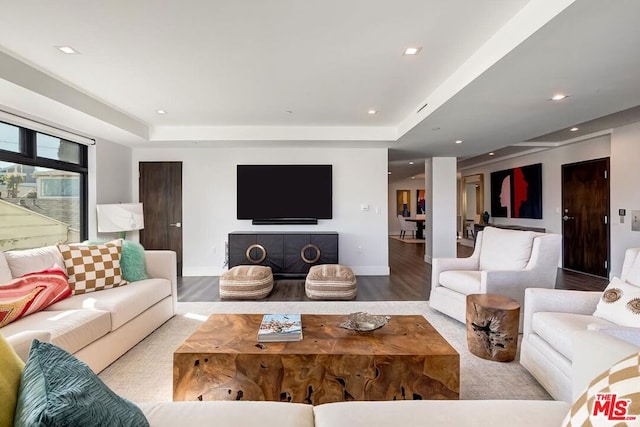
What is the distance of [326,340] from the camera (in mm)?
1927

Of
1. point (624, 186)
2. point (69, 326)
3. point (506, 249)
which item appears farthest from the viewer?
point (624, 186)

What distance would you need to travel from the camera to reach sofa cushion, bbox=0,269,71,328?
2055 millimetres

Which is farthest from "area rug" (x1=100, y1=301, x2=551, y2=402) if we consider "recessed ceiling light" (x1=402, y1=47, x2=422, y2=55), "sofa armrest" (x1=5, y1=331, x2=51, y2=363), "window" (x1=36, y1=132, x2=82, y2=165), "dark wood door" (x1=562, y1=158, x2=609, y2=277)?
"dark wood door" (x1=562, y1=158, x2=609, y2=277)

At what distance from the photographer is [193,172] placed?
218 inches

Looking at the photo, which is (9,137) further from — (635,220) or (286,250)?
(635,220)

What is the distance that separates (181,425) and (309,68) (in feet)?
9.14

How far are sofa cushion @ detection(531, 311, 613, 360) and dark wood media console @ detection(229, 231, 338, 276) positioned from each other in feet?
10.6

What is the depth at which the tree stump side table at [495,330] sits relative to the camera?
2.41 meters

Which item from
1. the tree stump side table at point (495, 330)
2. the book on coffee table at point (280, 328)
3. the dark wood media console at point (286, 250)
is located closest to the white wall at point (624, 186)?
the tree stump side table at point (495, 330)

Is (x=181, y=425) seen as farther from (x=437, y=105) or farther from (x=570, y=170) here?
(x=570, y=170)

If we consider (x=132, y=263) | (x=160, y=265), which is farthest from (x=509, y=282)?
(x=132, y=263)

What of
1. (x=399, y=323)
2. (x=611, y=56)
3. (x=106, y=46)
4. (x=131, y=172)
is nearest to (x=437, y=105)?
(x=611, y=56)

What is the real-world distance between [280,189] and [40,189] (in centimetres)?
317

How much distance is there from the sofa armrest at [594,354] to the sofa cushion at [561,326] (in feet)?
2.02
